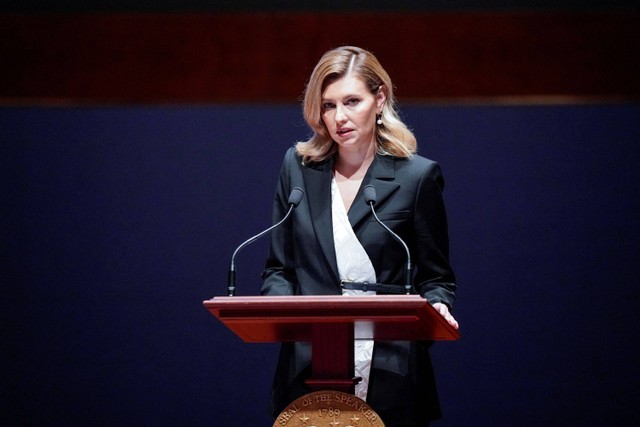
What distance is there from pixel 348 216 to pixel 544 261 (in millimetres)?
1613

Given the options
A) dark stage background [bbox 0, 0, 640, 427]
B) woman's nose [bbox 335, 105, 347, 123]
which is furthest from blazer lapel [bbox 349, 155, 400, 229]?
dark stage background [bbox 0, 0, 640, 427]

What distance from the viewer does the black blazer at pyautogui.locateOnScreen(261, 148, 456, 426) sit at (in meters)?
2.24

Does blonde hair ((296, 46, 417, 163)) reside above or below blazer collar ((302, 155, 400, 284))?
above

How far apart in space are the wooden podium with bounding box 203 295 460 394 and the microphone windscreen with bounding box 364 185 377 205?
0.32 meters

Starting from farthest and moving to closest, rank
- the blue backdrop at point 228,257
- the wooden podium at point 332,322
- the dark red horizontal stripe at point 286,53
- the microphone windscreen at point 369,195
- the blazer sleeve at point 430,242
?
the dark red horizontal stripe at point 286,53
the blue backdrop at point 228,257
the blazer sleeve at point 430,242
the microphone windscreen at point 369,195
the wooden podium at point 332,322

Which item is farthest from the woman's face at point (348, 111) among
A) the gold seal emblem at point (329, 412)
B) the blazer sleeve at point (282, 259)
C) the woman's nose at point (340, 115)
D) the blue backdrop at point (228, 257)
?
the blue backdrop at point (228, 257)

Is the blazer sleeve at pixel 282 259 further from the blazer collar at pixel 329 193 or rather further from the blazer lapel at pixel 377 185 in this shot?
the blazer lapel at pixel 377 185

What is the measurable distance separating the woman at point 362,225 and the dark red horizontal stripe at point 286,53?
58.4 inches

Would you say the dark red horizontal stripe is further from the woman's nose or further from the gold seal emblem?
the gold seal emblem

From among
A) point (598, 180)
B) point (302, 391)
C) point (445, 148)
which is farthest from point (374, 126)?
point (598, 180)

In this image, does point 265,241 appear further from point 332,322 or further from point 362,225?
point 332,322

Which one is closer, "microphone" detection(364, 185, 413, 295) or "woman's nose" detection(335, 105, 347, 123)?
"microphone" detection(364, 185, 413, 295)

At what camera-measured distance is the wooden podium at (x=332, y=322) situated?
6.19ft

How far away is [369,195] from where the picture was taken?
2.31 m
